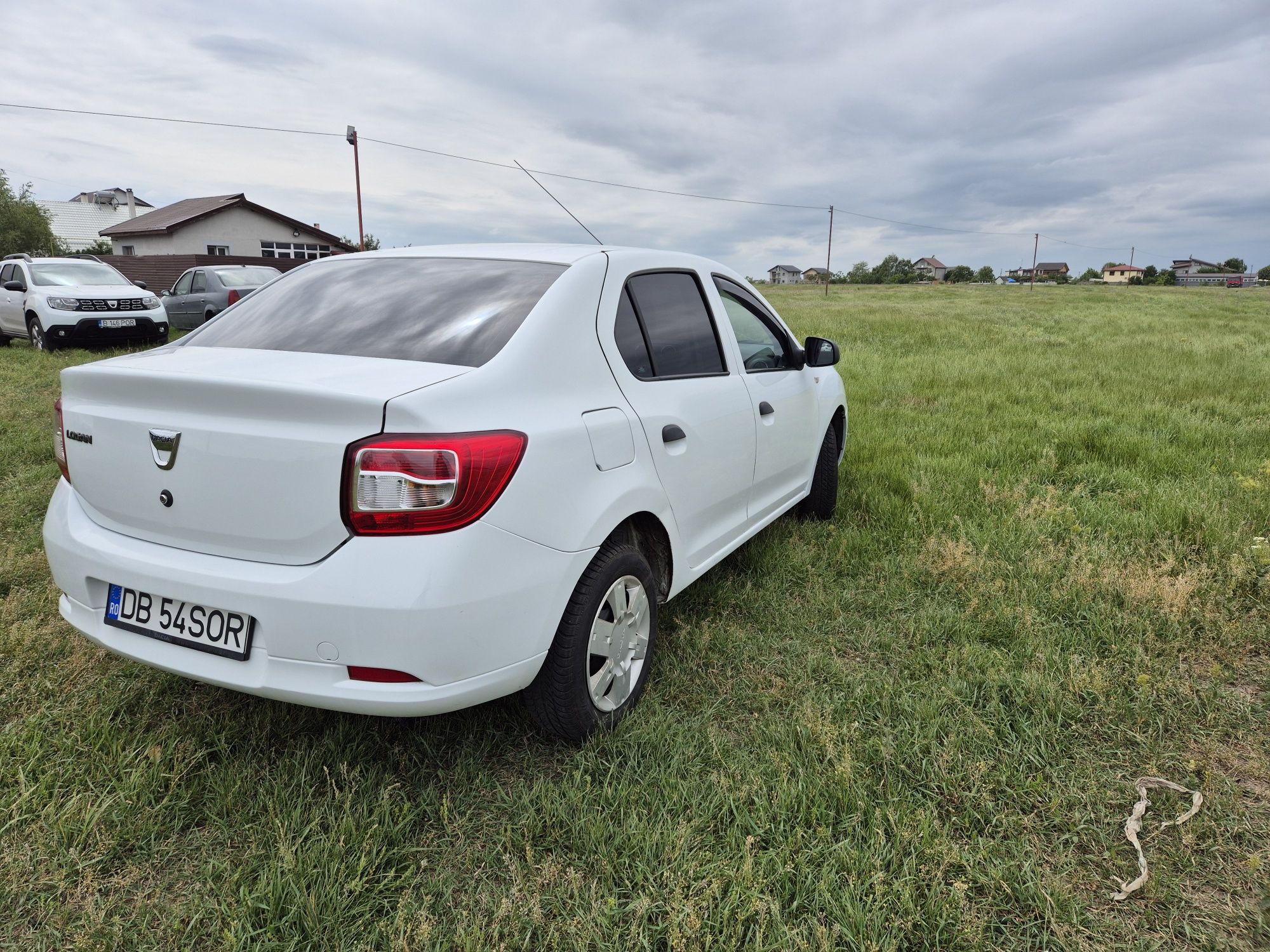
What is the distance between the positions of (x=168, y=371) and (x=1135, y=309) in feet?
109

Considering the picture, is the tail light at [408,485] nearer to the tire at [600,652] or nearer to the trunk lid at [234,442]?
the trunk lid at [234,442]

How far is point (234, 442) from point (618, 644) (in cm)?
131

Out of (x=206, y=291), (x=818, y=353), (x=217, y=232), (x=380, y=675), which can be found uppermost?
(x=217, y=232)

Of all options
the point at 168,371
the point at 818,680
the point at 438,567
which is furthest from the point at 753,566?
the point at 168,371

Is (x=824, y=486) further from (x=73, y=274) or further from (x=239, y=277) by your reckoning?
(x=239, y=277)

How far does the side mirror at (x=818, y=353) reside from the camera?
4277 mm

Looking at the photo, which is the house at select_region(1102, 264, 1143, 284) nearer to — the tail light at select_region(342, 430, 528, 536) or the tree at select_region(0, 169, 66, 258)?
the tree at select_region(0, 169, 66, 258)

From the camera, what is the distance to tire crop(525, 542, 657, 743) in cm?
237

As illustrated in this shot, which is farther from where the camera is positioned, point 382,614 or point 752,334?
point 752,334

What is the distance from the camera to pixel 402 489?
1.96m

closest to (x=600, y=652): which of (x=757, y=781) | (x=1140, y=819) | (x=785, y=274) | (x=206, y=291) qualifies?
(x=757, y=781)

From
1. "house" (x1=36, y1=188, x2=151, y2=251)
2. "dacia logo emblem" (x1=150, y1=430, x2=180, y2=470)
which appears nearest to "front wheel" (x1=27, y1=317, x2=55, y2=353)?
"dacia logo emblem" (x1=150, y1=430, x2=180, y2=470)

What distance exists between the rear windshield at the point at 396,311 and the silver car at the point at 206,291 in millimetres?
12558

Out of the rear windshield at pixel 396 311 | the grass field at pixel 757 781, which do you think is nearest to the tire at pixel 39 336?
the grass field at pixel 757 781
